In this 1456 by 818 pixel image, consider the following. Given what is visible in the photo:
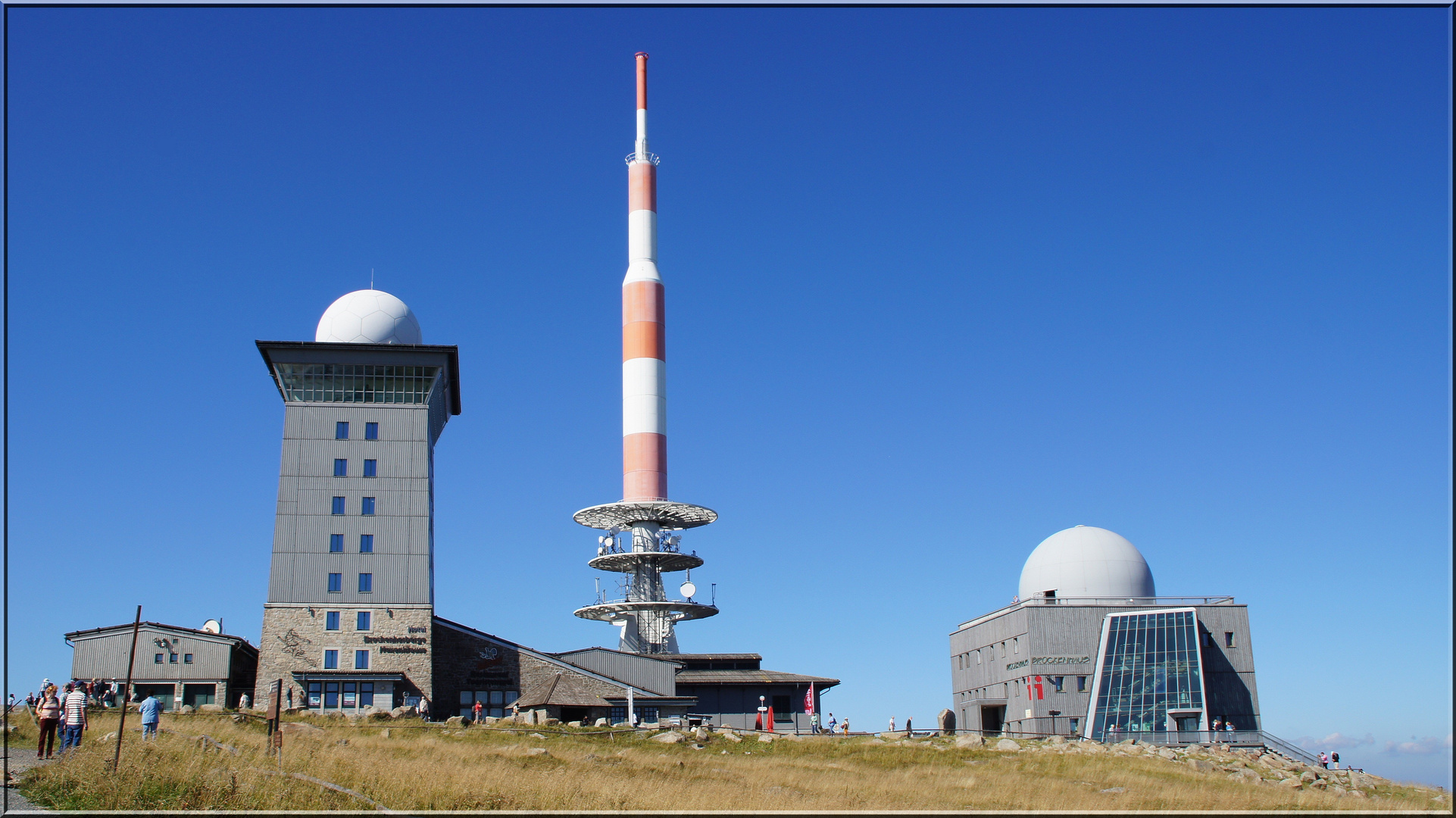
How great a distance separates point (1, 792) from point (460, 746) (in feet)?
49.2

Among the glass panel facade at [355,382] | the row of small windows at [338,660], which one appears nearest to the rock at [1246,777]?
the row of small windows at [338,660]

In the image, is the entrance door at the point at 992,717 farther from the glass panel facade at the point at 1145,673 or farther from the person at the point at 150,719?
the person at the point at 150,719

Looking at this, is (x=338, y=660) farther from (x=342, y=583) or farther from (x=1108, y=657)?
Result: (x=1108, y=657)

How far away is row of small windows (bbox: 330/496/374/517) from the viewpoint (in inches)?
2431

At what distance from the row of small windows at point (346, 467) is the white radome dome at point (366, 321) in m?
6.09

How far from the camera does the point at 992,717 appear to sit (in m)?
67.0

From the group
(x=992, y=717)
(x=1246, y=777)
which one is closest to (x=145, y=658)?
(x=992, y=717)

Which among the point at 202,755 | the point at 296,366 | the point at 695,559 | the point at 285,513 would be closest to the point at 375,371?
the point at 296,366

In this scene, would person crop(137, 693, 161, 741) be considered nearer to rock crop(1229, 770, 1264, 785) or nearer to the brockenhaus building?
rock crop(1229, 770, 1264, 785)

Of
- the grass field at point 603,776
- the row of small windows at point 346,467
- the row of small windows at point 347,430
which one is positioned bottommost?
A: the grass field at point 603,776

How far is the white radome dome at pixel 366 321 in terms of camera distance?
64.7 meters

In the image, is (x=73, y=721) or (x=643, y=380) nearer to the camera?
(x=73, y=721)

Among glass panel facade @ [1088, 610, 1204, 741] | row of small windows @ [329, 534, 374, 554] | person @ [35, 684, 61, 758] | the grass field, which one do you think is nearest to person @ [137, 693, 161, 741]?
the grass field

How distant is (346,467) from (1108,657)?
37.9 meters
